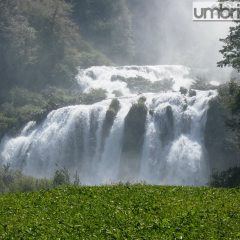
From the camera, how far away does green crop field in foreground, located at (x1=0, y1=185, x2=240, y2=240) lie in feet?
58.5

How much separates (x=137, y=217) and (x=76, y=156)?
8089 cm

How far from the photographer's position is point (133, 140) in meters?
91.6

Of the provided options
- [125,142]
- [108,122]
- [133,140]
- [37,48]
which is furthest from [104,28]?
[133,140]

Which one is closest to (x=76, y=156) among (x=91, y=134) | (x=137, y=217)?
(x=91, y=134)

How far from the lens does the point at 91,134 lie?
9644 centimetres

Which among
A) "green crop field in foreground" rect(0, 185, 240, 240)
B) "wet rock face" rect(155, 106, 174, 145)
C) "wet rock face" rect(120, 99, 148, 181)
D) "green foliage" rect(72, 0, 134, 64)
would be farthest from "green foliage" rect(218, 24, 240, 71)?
"green foliage" rect(72, 0, 134, 64)

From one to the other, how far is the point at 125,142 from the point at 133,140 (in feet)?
5.54

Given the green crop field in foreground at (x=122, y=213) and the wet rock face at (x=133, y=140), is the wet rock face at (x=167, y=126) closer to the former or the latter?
the wet rock face at (x=133, y=140)

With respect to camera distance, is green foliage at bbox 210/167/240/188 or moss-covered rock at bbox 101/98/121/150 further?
moss-covered rock at bbox 101/98/121/150

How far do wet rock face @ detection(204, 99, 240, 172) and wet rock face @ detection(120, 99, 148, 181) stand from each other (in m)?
11.1

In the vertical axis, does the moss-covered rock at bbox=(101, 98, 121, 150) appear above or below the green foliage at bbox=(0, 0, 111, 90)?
below

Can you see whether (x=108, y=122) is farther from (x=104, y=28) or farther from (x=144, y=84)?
(x=104, y=28)

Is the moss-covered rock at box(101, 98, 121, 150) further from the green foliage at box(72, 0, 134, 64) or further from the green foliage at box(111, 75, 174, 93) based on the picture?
the green foliage at box(72, 0, 134, 64)

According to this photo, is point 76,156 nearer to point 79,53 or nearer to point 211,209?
point 79,53
